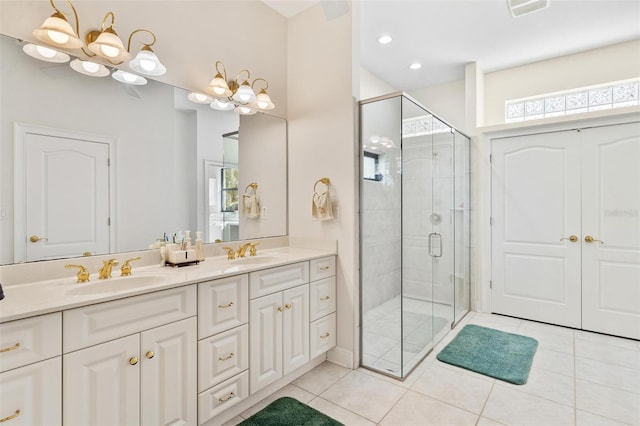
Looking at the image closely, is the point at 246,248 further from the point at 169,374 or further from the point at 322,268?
the point at 169,374

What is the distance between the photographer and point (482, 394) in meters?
2.21

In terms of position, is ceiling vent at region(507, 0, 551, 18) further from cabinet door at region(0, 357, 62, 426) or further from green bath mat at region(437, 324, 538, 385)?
cabinet door at region(0, 357, 62, 426)

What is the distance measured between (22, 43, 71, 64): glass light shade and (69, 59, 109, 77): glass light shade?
5 centimetres

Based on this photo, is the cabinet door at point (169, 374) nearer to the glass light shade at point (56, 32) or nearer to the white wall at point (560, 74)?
the glass light shade at point (56, 32)

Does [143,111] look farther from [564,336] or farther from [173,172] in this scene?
[564,336]

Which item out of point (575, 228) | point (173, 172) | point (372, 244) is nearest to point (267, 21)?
point (173, 172)

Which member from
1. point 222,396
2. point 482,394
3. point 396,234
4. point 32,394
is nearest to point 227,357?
point 222,396

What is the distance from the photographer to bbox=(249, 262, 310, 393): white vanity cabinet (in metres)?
2.01

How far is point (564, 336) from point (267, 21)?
13.5 ft

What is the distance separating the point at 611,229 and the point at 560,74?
1847mm

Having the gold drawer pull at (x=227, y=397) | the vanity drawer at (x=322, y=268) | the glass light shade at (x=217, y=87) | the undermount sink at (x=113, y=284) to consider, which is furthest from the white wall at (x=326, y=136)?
the undermount sink at (x=113, y=284)

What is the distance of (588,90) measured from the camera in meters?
3.63

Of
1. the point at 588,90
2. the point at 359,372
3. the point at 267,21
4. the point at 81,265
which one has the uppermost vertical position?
the point at 267,21

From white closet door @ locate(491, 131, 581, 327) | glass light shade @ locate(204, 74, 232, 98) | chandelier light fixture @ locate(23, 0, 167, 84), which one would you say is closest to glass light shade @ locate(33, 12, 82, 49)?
chandelier light fixture @ locate(23, 0, 167, 84)
